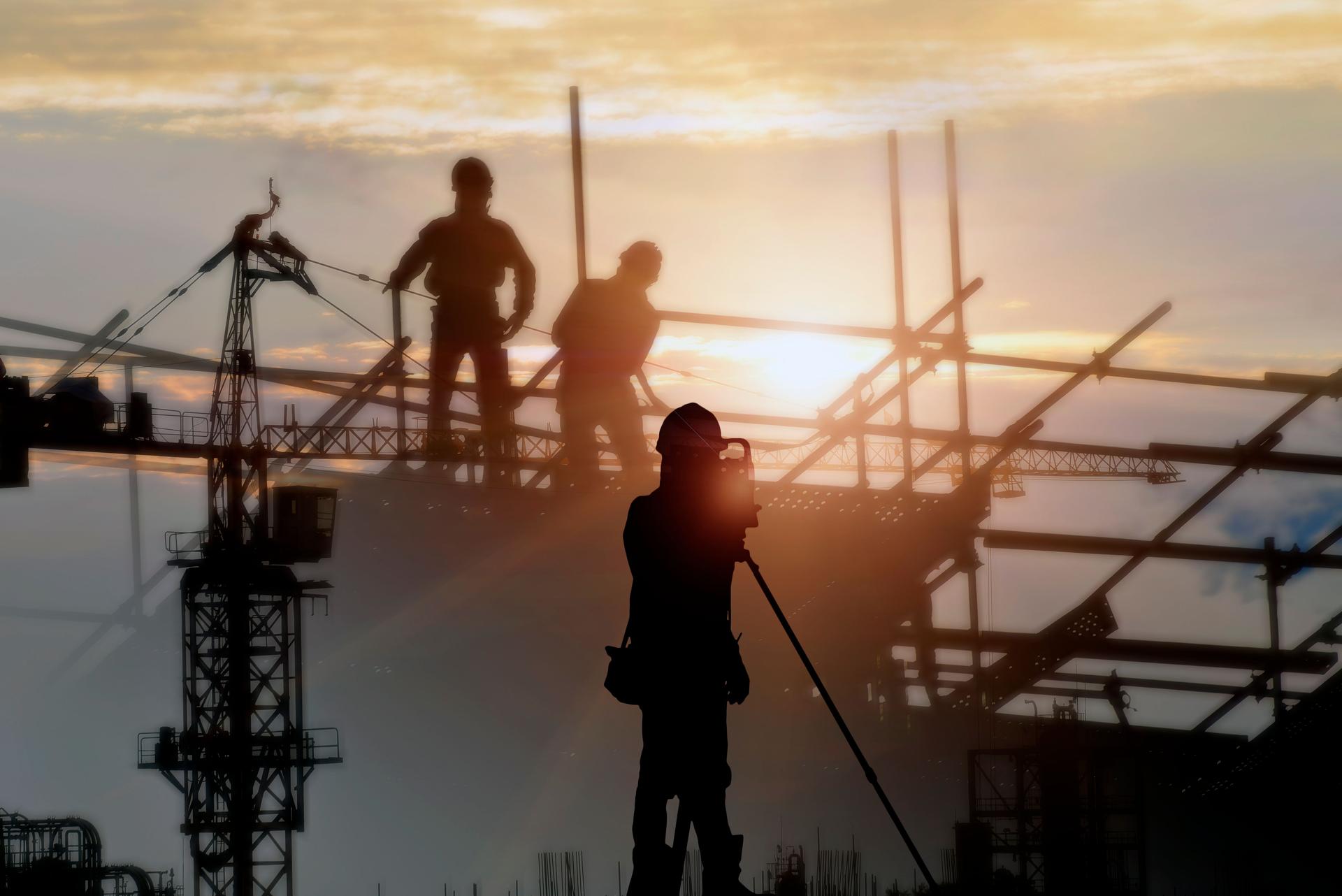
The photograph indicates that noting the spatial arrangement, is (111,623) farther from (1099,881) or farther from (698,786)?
(698,786)

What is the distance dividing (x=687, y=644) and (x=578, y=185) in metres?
21.9

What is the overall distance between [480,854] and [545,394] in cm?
4911

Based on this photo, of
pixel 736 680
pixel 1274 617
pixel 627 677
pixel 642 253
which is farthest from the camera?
pixel 1274 617

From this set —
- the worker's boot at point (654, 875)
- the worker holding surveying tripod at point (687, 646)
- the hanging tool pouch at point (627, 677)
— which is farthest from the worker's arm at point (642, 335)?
the worker's boot at point (654, 875)

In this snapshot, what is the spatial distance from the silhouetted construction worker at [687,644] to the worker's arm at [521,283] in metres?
16.8

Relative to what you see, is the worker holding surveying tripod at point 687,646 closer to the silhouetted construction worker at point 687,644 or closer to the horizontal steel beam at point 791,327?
the silhouetted construction worker at point 687,644

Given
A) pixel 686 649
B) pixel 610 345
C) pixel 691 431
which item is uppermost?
pixel 610 345

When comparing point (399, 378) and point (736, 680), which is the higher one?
point (399, 378)

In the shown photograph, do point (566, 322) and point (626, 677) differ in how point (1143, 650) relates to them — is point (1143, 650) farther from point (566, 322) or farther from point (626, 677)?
point (626, 677)

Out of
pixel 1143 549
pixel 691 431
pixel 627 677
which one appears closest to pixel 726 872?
pixel 627 677

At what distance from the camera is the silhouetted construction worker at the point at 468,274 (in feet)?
96.3

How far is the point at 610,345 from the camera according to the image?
29062 mm

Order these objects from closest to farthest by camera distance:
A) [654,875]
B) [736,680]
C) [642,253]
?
[654,875] < [736,680] < [642,253]

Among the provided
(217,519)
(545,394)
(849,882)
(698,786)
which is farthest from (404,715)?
(698,786)
